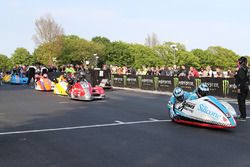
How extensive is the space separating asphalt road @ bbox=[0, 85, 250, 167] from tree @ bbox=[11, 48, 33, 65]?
399ft

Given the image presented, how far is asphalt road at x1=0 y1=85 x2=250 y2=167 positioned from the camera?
6328 mm

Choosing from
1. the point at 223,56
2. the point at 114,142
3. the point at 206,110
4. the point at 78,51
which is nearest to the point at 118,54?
the point at 78,51

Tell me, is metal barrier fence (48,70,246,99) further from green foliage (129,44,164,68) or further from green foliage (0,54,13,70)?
green foliage (0,54,13,70)

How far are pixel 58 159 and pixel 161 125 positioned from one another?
4.44m

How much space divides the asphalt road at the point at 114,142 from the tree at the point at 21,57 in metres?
122

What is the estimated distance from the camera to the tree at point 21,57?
129562mm

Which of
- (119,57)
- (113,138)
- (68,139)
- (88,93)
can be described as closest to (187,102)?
(113,138)

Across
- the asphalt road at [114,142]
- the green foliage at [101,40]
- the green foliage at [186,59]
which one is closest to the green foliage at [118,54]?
the green foliage at [101,40]

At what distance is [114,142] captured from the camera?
309 inches

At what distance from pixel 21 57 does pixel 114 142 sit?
12844 cm

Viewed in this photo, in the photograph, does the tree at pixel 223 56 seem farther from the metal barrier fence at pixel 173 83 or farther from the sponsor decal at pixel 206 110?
the sponsor decal at pixel 206 110

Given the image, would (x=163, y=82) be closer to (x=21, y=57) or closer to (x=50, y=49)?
(x=50, y=49)

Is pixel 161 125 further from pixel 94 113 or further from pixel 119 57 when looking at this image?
pixel 119 57

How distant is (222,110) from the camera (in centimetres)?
921
